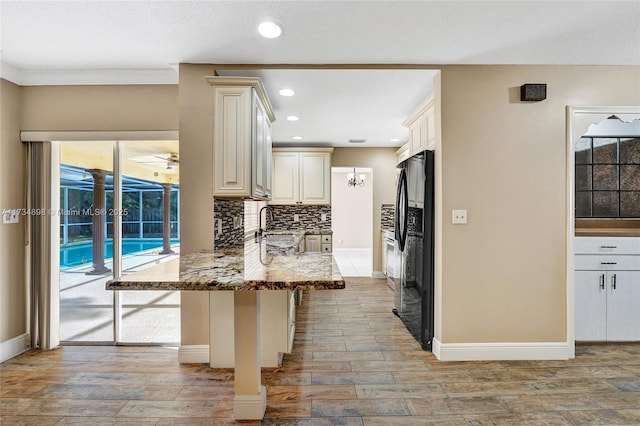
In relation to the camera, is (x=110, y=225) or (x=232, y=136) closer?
(x=232, y=136)

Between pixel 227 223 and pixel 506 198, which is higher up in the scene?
pixel 506 198

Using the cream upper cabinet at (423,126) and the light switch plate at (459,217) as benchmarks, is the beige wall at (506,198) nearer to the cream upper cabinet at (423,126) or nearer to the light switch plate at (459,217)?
the light switch plate at (459,217)

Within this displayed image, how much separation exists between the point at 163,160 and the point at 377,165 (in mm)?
3703

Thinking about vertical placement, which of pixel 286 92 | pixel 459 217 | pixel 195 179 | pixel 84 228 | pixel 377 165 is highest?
pixel 286 92

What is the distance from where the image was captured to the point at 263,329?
8.32 feet

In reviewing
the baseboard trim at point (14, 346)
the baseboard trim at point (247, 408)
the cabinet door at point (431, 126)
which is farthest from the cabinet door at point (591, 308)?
the baseboard trim at point (14, 346)

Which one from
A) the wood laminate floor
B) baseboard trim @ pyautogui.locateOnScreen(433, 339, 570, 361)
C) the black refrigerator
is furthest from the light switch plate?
the wood laminate floor

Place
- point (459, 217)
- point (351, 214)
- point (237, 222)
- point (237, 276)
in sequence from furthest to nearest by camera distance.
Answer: point (351, 214)
point (237, 222)
point (459, 217)
point (237, 276)

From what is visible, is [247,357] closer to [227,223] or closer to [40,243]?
[227,223]

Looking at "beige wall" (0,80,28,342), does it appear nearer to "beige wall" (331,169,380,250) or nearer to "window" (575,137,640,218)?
"window" (575,137,640,218)

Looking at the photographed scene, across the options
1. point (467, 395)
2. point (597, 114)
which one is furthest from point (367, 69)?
point (467, 395)

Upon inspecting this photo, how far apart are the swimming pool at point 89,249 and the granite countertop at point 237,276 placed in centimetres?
138

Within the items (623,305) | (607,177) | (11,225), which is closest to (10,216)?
(11,225)

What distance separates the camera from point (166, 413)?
1.94 m
